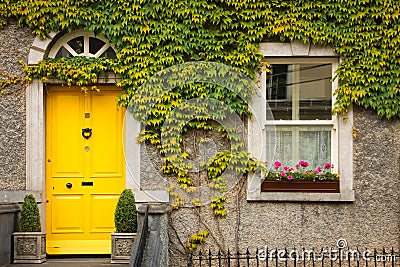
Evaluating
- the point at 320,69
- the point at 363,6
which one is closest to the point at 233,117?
the point at 320,69

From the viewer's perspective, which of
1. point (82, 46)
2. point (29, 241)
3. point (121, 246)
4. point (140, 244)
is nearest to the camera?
point (140, 244)

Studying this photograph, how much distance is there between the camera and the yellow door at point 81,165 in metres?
11.0

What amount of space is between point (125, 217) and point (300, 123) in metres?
3.17

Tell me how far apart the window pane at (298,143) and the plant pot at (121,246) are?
8.81ft

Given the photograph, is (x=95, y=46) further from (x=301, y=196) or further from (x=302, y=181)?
(x=301, y=196)

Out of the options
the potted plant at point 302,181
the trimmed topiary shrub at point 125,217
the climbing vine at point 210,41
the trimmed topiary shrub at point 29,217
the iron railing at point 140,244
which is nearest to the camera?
the iron railing at point 140,244

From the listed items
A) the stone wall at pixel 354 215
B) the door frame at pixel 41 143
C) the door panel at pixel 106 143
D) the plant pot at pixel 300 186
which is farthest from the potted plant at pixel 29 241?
the plant pot at pixel 300 186

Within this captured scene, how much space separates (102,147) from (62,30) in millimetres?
1908

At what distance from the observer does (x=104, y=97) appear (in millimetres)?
11055

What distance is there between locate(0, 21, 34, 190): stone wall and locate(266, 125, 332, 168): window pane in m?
3.84

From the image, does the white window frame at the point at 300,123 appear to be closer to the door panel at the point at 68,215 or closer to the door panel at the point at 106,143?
the door panel at the point at 106,143

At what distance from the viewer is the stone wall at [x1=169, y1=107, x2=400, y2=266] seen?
10.8m

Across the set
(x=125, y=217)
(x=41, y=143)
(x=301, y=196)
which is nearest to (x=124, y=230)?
(x=125, y=217)

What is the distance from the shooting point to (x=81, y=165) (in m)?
11.0
